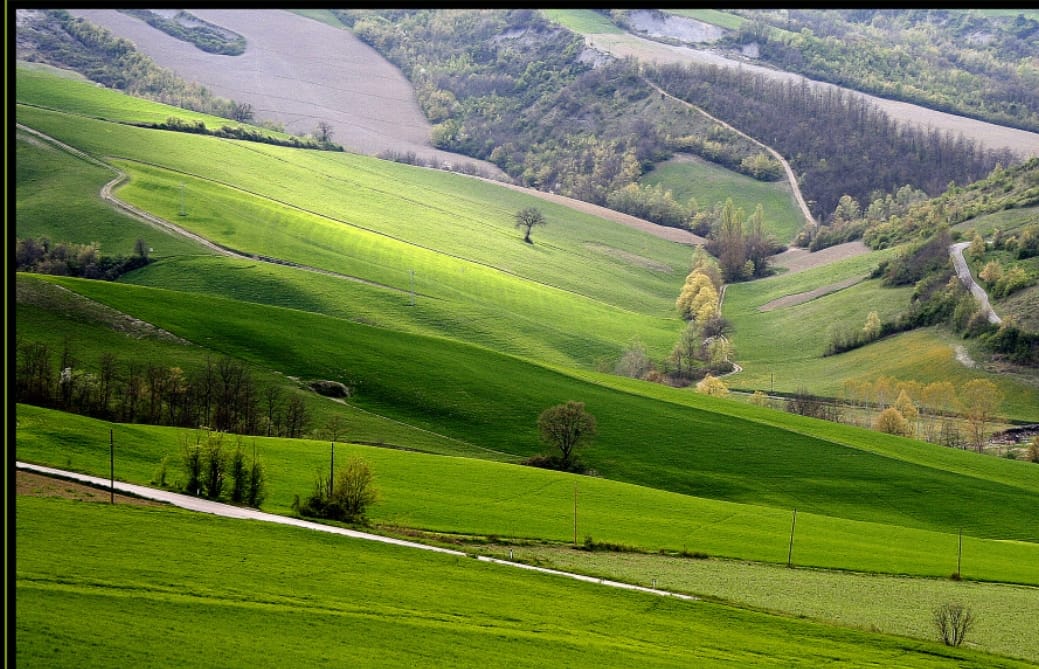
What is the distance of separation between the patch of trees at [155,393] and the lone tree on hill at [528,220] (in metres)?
101

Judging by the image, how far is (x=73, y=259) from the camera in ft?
356

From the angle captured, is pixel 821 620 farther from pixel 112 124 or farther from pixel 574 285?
pixel 112 124

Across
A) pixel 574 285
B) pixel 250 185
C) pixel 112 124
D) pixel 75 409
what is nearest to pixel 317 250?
pixel 250 185

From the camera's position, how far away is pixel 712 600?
43312 millimetres

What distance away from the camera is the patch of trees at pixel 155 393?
65938 mm

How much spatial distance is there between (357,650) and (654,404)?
188 feet

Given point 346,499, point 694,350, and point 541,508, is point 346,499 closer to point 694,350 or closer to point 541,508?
point 541,508

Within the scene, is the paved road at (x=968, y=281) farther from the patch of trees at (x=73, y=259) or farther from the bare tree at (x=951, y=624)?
the patch of trees at (x=73, y=259)

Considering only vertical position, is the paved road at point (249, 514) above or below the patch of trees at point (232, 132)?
above

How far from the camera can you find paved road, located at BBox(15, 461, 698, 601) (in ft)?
146

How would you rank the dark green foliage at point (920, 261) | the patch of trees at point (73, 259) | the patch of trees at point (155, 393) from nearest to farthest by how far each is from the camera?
the patch of trees at point (155, 393), the patch of trees at point (73, 259), the dark green foliage at point (920, 261)

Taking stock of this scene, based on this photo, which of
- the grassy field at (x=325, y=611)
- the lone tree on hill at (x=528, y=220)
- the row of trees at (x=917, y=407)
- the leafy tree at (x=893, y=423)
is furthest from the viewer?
the lone tree on hill at (x=528, y=220)

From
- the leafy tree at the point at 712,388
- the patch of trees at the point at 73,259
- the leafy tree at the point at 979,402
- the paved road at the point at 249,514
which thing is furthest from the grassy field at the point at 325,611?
the patch of trees at the point at 73,259

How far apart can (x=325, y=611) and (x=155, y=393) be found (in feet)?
127
